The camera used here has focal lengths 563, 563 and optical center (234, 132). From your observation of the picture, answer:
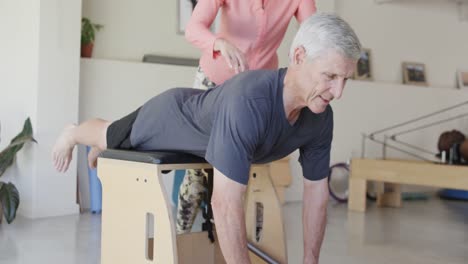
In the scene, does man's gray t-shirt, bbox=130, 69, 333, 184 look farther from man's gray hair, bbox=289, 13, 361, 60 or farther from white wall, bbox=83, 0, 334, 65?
white wall, bbox=83, 0, 334, 65

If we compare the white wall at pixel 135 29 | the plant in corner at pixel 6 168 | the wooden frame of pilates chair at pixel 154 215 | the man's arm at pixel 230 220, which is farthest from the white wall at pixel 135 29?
the man's arm at pixel 230 220

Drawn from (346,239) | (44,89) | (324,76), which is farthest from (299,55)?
(44,89)

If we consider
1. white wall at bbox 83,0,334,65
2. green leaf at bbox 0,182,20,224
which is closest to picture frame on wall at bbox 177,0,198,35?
white wall at bbox 83,0,334,65

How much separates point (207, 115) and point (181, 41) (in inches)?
112

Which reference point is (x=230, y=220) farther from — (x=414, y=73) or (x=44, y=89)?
(x=414, y=73)

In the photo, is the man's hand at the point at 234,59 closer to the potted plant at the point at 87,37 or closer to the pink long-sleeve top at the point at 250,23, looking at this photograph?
the pink long-sleeve top at the point at 250,23

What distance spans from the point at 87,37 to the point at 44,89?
0.48 m

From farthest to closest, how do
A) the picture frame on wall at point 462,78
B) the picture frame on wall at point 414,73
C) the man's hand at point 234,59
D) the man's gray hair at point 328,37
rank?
the picture frame on wall at point 462,78 < the picture frame on wall at point 414,73 < the man's hand at point 234,59 < the man's gray hair at point 328,37

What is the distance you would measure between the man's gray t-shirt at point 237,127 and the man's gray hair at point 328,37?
0.15 metres

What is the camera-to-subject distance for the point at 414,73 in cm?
565

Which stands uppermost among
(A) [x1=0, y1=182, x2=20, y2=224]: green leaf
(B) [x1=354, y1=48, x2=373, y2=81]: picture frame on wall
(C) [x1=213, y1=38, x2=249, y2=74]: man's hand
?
(B) [x1=354, y1=48, x2=373, y2=81]: picture frame on wall

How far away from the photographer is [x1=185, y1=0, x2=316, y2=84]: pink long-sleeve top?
6.23 ft

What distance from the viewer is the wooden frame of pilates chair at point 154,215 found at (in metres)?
1.55

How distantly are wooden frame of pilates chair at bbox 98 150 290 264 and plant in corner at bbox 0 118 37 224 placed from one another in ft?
5.55
